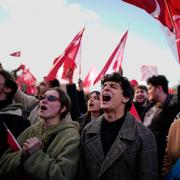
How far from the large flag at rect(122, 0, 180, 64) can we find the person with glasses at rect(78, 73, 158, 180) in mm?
930

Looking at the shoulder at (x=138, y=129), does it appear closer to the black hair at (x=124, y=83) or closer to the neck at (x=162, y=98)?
the black hair at (x=124, y=83)

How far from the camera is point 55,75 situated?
5473 mm

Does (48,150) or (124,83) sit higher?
(124,83)

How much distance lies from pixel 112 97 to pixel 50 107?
69 cm

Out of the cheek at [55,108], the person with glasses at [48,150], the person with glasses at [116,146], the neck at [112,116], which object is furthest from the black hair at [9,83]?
the neck at [112,116]

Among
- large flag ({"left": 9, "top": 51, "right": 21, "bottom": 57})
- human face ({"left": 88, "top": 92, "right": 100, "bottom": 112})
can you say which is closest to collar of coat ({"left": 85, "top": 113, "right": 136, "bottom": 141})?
human face ({"left": 88, "top": 92, "right": 100, "bottom": 112})

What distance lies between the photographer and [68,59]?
625 centimetres

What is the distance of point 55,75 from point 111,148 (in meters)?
2.84

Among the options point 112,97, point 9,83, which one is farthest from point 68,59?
point 112,97

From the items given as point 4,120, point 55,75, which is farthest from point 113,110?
point 55,75

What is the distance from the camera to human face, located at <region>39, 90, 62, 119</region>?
3258mm

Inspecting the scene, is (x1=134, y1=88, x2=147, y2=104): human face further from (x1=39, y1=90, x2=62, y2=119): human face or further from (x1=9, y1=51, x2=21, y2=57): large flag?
(x1=9, y1=51, x2=21, y2=57): large flag

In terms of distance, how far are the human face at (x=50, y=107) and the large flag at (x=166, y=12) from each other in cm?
141

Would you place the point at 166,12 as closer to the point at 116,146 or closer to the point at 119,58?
the point at 116,146
